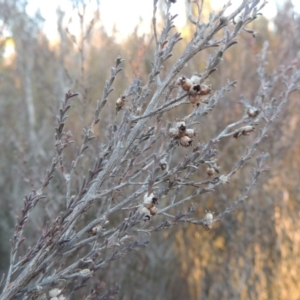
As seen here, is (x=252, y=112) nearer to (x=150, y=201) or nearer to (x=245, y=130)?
(x=245, y=130)

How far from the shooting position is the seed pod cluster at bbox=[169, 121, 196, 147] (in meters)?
1.24

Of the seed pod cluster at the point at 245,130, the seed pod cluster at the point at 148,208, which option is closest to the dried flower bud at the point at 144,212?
the seed pod cluster at the point at 148,208

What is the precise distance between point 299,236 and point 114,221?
1749mm

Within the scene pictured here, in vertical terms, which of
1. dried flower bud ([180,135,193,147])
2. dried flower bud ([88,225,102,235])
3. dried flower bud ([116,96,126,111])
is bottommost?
dried flower bud ([88,225,102,235])

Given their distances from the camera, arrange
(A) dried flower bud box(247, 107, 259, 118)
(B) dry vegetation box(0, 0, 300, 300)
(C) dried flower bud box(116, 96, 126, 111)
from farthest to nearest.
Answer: (B) dry vegetation box(0, 0, 300, 300)
(A) dried flower bud box(247, 107, 259, 118)
(C) dried flower bud box(116, 96, 126, 111)

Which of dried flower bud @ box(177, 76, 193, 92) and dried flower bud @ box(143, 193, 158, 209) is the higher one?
dried flower bud @ box(177, 76, 193, 92)

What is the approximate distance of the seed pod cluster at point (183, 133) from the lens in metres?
1.24

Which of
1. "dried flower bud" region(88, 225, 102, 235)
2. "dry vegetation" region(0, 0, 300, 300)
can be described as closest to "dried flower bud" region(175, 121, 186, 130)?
"dried flower bud" region(88, 225, 102, 235)

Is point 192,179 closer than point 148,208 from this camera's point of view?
No

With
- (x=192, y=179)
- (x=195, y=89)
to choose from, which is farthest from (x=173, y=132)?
(x=192, y=179)

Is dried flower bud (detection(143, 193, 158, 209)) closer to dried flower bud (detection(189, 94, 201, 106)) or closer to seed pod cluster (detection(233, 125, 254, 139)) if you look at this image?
dried flower bud (detection(189, 94, 201, 106))

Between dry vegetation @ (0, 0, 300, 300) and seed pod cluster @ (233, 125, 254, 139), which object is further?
dry vegetation @ (0, 0, 300, 300)

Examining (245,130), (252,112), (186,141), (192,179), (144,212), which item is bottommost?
(144,212)

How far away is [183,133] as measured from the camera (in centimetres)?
Result: 124
